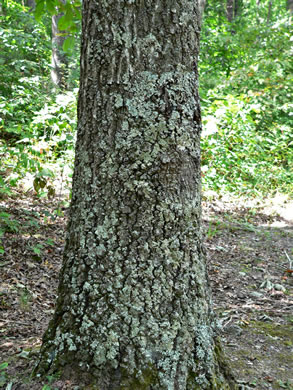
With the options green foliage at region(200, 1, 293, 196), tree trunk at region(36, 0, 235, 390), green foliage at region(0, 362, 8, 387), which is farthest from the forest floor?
green foliage at region(200, 1, 293, 196)

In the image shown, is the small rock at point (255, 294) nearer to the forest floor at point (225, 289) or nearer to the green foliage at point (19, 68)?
the forest floor at point (225, 289)

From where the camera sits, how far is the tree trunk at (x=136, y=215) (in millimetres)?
1764

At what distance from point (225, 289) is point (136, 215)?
249cm

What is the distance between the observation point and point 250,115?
31.8 feet

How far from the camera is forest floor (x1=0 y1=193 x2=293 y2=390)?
7.66 feet

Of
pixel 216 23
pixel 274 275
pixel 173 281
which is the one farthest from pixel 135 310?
pixel 216 23

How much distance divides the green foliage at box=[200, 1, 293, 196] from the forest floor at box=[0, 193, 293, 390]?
1936mm

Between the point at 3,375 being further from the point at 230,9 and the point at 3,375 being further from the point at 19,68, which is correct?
the point at 230,9

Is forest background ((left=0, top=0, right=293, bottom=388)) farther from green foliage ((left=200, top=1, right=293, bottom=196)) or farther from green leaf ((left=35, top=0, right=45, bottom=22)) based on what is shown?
green leaf ((left=35, top=0, right=45, bottom=22))

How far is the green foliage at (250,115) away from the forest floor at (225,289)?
1.94 metres

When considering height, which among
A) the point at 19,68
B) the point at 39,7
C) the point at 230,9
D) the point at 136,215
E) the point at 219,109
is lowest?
the point at 136,215

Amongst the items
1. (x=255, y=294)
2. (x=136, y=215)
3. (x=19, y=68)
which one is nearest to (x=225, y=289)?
(x=255, y=294)

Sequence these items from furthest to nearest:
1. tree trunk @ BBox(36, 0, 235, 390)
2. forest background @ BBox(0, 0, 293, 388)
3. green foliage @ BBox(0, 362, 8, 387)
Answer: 1. forest background @ BBox(0, 0, 293, 388)
2. green foliage @ BBox(0, 362, 8, 387)
3. tree trunk @ BBox(36, 0, 235, 390)

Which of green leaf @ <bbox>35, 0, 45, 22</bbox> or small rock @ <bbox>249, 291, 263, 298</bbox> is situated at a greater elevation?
green leaf @ <bbox>35, 0, 45, 22</bbox>
